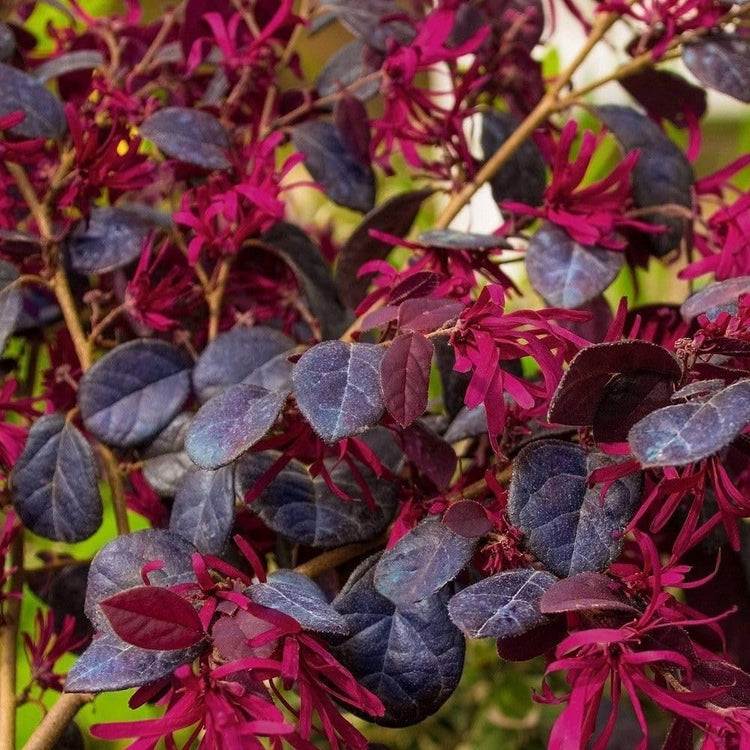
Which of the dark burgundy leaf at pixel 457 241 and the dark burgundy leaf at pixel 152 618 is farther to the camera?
the dark burgundy leaf at pixel 457 241

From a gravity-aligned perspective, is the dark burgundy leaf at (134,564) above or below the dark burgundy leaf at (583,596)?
below

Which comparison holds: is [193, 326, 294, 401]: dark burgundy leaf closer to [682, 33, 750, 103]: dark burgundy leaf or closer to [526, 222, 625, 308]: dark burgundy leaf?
A: [526, 222, 625, 308]: dark burgundy leaf

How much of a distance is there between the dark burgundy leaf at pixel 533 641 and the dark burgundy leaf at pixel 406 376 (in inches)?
3.7

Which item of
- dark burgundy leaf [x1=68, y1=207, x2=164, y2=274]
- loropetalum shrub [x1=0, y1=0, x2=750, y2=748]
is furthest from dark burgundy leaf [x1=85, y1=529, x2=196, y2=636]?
dark burgundy leaf [x1=68, y1=207, x2=164, y2=274]

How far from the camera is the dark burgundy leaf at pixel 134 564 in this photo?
358 mm

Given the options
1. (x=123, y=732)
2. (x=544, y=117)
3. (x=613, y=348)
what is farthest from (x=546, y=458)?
(x=544, y=117)

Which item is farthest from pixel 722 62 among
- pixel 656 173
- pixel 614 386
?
pixel 614 386

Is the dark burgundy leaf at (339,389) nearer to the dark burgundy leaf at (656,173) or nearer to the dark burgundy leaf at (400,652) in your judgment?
the dark burgundy leaf at (400,652)

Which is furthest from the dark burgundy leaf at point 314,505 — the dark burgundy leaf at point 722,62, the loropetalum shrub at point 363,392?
the dark burgundy leaf at point 722,62

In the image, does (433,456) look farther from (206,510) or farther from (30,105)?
(30,105)

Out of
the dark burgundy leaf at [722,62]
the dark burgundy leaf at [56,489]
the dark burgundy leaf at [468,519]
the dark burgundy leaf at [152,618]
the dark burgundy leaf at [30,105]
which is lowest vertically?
the dark burgundy leaf at [56,489]

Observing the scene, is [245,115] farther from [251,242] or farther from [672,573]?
[672,573]

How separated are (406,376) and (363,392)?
18 mm

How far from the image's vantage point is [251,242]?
0.55 meters
